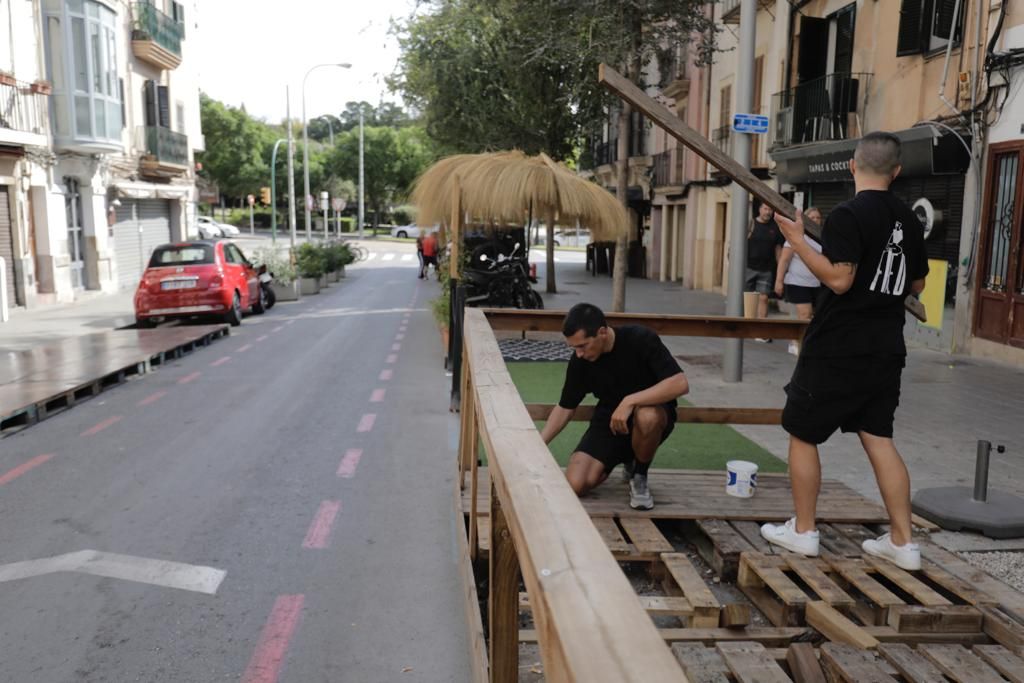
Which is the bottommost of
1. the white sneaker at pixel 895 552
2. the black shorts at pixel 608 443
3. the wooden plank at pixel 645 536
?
the wooden plank at pixel 645 536

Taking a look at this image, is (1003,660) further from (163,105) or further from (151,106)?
(163,105)

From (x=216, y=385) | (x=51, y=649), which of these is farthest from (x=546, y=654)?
(x=216, y=385)

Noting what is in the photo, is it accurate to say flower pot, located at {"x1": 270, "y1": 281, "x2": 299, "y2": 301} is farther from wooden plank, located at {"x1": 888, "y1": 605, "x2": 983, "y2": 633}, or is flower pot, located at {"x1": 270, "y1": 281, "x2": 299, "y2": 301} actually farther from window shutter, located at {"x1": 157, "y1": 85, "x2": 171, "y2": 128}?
wooden plank, located at {"x1": 888, "y1": 605, "x2": 983, "y2": 633}

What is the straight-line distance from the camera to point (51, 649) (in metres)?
3.71

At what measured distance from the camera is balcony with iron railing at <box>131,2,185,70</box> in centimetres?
2475

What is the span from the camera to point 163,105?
26.9 metres

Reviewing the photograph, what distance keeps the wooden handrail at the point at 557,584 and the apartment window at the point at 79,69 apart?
20.8m

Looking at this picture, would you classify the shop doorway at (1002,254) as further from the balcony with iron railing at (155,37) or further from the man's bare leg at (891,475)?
the balcony with iron railing at (155,37)

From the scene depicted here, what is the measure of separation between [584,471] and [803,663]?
180 cm

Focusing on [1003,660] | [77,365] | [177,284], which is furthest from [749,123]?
[177,284]

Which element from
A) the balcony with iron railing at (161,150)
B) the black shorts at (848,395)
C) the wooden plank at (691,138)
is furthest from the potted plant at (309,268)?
the black shorts at (848,395)

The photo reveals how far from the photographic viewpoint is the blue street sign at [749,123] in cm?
916

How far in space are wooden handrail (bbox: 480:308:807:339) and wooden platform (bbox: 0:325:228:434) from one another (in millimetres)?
4861

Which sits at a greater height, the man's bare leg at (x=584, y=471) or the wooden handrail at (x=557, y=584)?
the wooden handrail at (x=557, y=584)
